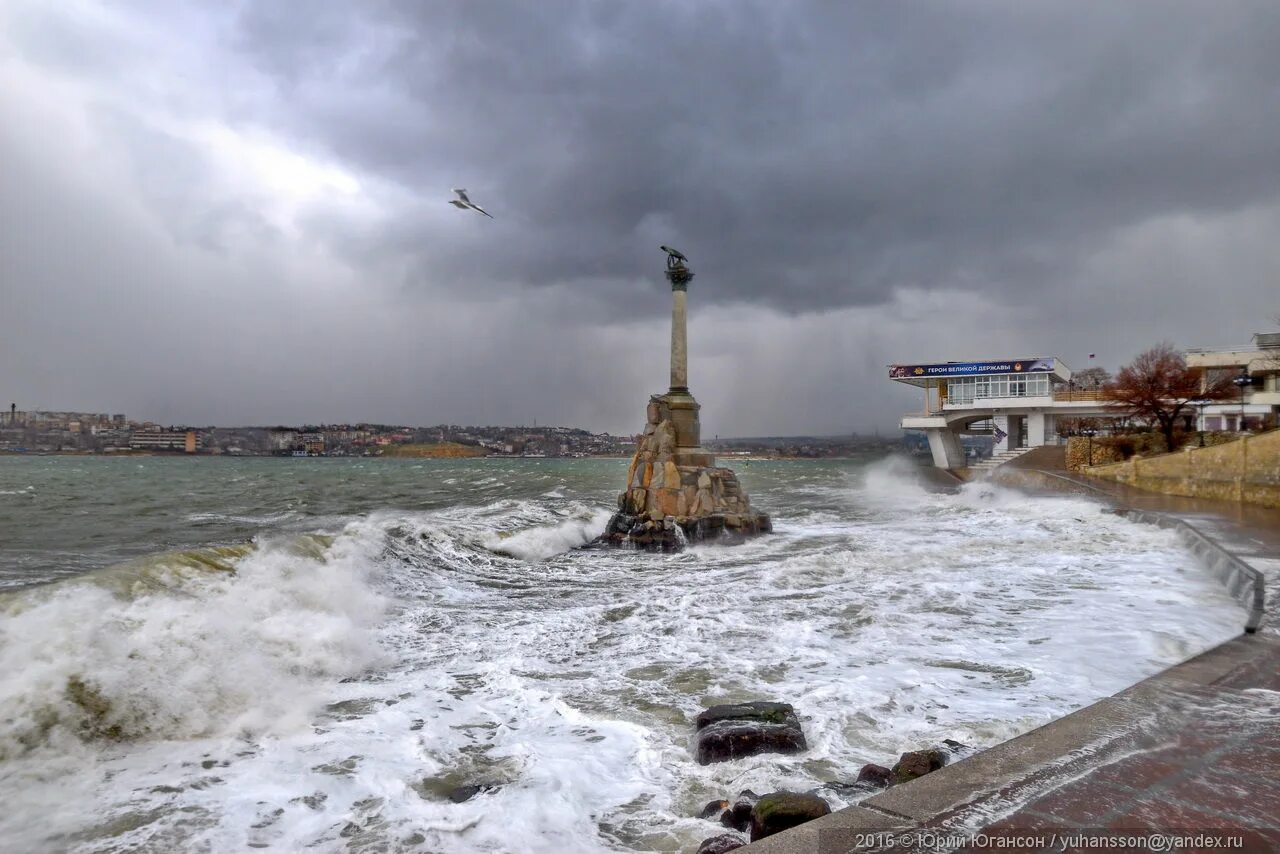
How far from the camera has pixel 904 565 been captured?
13.3m

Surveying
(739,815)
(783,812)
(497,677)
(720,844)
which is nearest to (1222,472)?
(497,677)

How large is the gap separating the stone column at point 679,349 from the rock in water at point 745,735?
684 inches

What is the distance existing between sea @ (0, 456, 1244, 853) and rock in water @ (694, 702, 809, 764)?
0.39 feet

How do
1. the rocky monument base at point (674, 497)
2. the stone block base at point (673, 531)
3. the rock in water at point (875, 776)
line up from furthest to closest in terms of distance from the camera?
1. the rocky monument base at point (674, 497)
2. the stone block base at point (673, 531)
3. the rock in water at point (875, 776)

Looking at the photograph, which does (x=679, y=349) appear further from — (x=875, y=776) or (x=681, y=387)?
(x=875, y=776)

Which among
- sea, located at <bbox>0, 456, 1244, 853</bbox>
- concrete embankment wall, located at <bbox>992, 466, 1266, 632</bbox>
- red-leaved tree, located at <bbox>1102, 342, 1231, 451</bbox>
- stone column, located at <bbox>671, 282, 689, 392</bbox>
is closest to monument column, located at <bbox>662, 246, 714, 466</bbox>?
stone column, located at <bbox>671, 282, 689, 392</bbox>

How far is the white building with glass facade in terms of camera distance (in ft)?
146

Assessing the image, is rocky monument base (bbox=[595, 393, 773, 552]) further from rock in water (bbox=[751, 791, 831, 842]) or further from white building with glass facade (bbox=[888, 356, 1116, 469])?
white building with glass facade (bbox=[888, 356, 1116, 469])

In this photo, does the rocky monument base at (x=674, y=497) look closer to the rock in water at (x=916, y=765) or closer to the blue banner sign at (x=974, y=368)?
the rock in water at (x=916, y=765)

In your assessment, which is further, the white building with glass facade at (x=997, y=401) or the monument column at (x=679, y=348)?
the white building with glass facade at (x=997, y=401)

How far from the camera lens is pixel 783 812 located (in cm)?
367

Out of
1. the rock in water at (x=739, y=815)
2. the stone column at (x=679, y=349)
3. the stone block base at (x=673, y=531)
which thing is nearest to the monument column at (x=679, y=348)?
the stone column at (x=679, y=349)

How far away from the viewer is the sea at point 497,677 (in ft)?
14.5

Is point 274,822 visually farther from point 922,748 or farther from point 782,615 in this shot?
point 782,615
